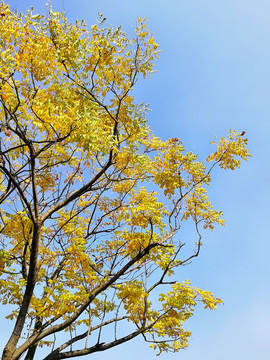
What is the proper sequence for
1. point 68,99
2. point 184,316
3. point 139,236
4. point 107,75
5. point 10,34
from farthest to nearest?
point 184,316, point 139,236, point 107,75, point 68,99, point 10,34

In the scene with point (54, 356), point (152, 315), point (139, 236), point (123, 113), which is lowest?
point (54, 356)

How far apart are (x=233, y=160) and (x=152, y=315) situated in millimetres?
4688

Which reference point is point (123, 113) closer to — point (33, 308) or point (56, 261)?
point (56, 261)

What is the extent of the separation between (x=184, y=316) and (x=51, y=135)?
5680mm

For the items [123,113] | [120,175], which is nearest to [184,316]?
[120,175]

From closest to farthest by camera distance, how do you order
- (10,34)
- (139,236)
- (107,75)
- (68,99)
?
(10,34) < (68,99) < (107,75) < (139,236)

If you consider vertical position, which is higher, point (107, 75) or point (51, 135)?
point (107, 75)

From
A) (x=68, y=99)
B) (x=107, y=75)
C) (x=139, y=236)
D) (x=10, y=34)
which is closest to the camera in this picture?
(x=10, y=34)

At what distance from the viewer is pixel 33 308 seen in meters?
7.14

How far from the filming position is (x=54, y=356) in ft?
26.0

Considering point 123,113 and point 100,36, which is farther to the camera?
point 123,113

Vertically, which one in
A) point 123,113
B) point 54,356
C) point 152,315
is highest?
point 123,113

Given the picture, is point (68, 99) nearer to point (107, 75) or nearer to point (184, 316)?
point (107, 75)

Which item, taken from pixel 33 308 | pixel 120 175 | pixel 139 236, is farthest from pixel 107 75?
pixel 33 308
